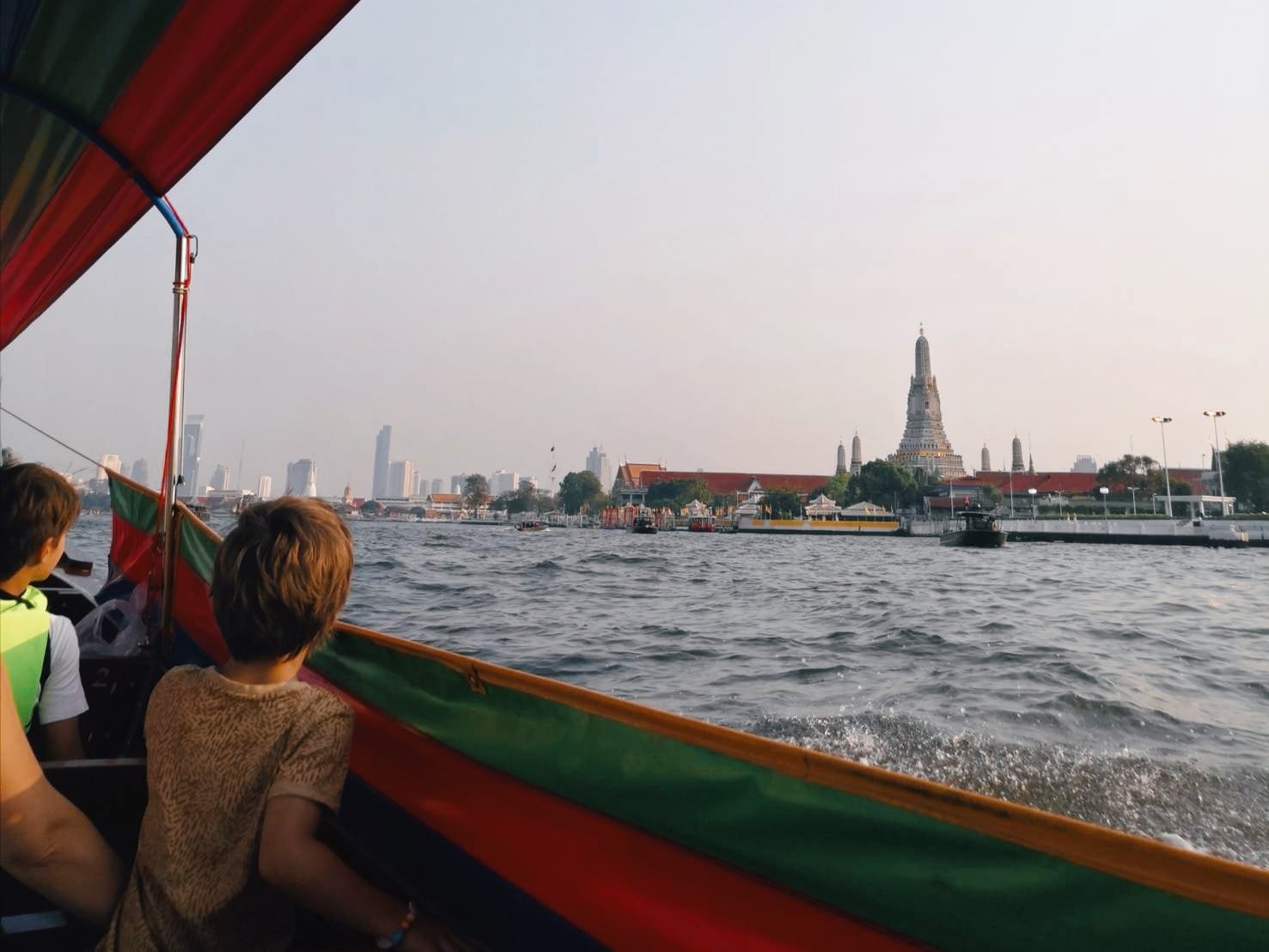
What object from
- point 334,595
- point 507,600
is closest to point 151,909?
point 334,595

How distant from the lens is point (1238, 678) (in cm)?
610

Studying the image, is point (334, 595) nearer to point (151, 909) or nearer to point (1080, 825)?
point (151, 909)

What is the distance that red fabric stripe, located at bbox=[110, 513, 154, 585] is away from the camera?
11.8 feet

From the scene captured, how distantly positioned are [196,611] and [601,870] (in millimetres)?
2359

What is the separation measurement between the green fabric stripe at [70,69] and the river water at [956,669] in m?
1.52

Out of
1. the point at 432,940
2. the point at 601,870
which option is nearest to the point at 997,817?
the point at 601,870

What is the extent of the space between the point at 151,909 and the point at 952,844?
110 cm

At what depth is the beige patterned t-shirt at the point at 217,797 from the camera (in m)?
1.11

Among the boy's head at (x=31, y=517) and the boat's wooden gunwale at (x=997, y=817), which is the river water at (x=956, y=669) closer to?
the boy's head at (x=31, y=517)

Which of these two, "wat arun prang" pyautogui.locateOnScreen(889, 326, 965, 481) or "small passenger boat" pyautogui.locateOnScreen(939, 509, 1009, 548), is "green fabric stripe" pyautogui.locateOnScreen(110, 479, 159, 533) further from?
"wat arun prang" pyautogui.locateOnScreen(889, 326, 965, 481)

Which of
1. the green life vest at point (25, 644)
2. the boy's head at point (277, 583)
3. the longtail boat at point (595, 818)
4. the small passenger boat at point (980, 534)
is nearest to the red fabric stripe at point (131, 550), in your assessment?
the longtail boat at point (595, 818)

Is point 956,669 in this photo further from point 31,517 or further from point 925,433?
point 925,433

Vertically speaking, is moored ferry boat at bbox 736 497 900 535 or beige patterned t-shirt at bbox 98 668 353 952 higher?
moored ferry boat at bbox 736 497 900 535

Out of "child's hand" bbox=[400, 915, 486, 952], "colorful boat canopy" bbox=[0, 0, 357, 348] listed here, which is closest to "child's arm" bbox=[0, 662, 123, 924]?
"child's hand" bbox=[400, 915, 486, 952]
